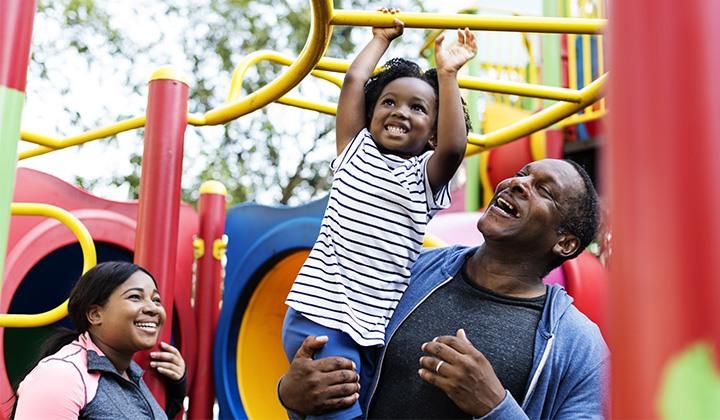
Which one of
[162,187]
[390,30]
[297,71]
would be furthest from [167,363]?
[390,30]

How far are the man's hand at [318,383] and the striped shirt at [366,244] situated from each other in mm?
65

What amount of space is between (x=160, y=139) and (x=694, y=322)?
204cm

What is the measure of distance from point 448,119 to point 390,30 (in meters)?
0.27

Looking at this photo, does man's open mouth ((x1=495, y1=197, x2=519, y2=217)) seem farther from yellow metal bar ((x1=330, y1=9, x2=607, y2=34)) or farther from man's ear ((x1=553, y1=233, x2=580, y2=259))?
yellow metal bar ((x1=330, y1=9, x2=607, y2=34))

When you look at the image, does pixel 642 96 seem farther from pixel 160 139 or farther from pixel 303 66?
pixel 160 139

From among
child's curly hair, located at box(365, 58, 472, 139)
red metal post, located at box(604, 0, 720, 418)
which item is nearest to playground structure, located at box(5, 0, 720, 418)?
red metal post, located at box(604, 0, 720, 418)

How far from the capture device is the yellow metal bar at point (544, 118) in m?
2.29

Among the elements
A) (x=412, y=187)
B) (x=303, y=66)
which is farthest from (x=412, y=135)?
(x=303, y=66)

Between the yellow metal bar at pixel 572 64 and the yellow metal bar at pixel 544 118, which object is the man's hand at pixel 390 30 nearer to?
the yellow metal bar at pixel 544 118

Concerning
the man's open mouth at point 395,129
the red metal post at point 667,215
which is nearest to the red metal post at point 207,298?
the man's open mouth at point 395,129

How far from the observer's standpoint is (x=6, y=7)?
1.08m

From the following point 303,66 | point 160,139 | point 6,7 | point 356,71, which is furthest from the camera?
point 160,139

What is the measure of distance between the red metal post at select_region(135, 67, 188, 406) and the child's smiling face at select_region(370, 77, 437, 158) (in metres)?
0.85

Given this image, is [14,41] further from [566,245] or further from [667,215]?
[566,245]
